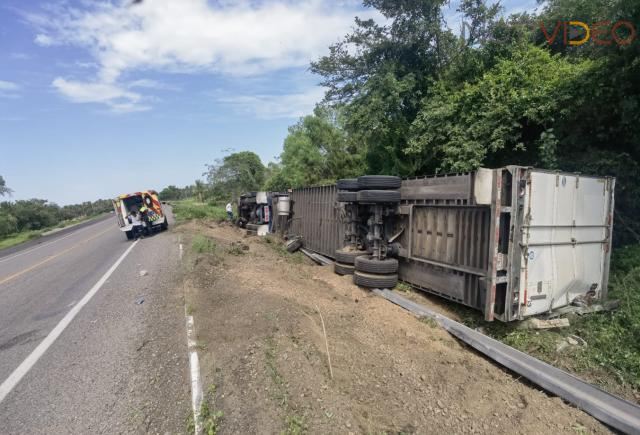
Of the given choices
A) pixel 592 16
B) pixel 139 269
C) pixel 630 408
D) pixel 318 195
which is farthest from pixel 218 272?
pixel 592 16

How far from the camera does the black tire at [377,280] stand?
6949 millimetres

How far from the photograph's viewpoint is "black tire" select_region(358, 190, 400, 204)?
6957 mm

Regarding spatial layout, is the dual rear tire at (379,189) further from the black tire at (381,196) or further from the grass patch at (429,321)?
the grass patch at (429,321)

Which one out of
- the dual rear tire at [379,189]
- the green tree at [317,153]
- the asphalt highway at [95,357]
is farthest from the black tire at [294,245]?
the green tree at [317,153]

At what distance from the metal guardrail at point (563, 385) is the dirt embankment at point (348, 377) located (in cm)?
Result: 10

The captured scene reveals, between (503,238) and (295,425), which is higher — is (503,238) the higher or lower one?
the higher one

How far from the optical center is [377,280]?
6973 millimetres

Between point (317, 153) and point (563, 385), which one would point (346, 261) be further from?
point (317, 153)

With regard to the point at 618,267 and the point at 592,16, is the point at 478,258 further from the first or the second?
the point at 592,16

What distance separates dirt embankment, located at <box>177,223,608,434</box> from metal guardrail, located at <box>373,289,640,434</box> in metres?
0.10

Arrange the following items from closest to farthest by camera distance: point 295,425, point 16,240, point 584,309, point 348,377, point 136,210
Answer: point 295,425, point 348,377, point 584,309, point 136,210, point 16,240

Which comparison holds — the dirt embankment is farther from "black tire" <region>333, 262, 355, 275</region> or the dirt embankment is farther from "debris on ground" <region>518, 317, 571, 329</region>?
"black tire" <region>333, 262, 355, 275</region>

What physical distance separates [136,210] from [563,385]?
1709 centimetres

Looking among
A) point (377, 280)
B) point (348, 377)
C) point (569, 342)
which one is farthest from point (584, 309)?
point (348, 377)
